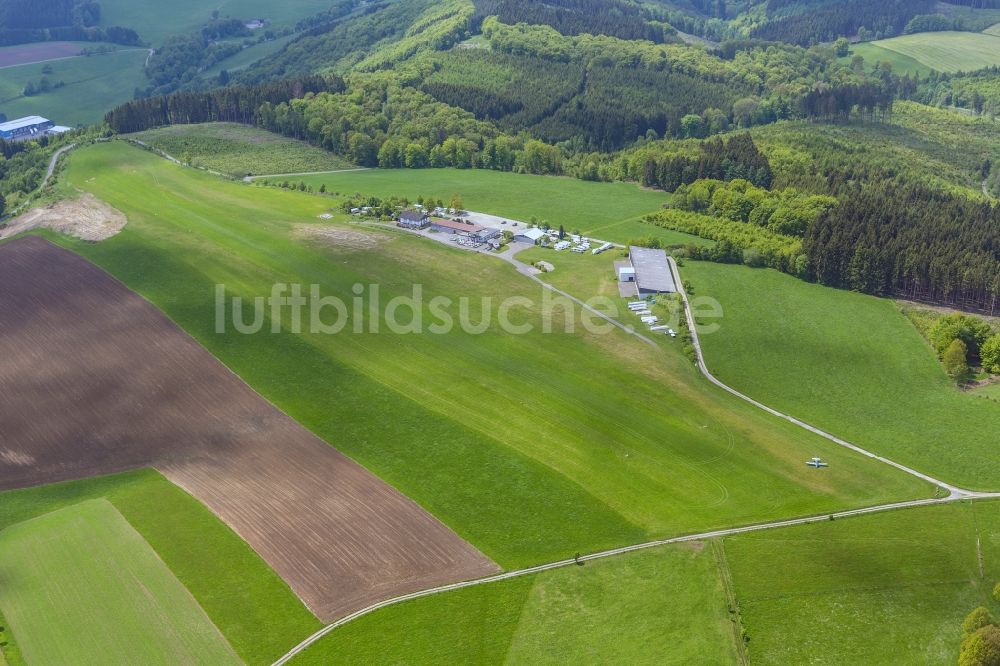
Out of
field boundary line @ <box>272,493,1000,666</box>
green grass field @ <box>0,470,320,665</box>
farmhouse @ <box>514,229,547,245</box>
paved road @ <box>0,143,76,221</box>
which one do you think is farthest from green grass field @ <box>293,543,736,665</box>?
paved road @ <box>0,143,76,221</box>

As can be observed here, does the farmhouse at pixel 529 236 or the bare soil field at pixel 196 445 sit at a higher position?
the farmhouse at pixel 529 236

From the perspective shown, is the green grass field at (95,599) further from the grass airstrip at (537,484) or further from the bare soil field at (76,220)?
the bare soil field at (76,220)

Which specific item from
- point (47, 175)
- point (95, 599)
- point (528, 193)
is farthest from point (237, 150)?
point (95, 599)

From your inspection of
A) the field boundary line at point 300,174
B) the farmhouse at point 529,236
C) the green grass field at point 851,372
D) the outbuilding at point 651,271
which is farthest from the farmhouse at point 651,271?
the field boundary line at point 300,174

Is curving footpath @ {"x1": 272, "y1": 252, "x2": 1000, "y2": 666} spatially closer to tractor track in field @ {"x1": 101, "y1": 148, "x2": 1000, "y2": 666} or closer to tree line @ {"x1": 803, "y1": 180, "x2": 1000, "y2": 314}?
tractor track in field @ {"x1": 101, "y1": 148, "x2": 1000, "y2": 666}

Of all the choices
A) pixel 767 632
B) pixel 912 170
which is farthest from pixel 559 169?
pixel 767 632

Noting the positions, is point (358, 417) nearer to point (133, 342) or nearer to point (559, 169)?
point (133, 342)
